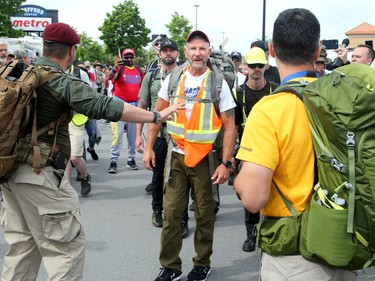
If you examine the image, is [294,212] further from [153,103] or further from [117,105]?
[153,103]

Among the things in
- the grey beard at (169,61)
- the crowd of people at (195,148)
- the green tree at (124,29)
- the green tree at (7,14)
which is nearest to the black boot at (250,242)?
the crowd of people at (195,148)

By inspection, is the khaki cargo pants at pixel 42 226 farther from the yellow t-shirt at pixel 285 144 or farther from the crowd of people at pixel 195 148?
the yellow t-shirt at pixel 285 144

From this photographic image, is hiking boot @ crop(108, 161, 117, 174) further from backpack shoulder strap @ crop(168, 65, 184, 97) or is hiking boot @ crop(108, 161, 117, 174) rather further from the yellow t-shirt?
the yellow t-shirt

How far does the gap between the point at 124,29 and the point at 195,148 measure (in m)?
50.7

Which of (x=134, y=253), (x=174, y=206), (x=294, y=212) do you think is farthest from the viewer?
(x=134, y=253)

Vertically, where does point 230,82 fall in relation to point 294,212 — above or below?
above

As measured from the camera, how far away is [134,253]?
4.62m

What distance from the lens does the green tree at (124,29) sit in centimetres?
5175

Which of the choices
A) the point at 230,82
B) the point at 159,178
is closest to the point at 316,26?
the point at 230,82

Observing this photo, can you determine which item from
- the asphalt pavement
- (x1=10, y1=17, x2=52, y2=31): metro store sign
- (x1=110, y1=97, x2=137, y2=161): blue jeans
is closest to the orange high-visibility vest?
the asphalt pavement

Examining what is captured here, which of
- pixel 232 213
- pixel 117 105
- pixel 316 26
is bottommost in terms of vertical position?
pixel 232 213

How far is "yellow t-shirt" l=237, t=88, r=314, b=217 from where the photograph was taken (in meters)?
1.88

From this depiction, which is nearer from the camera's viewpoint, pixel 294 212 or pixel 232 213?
pixel 294 212

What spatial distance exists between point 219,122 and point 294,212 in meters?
2.07
